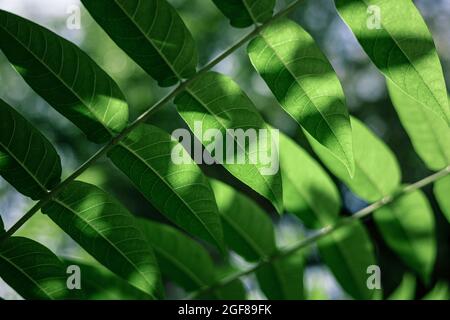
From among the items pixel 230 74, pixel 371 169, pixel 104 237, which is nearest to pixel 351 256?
pixel 371 169

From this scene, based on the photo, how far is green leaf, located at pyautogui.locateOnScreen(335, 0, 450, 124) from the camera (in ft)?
3.01

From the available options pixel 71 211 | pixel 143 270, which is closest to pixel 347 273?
pixel 143 270

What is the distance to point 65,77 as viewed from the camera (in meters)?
0.99

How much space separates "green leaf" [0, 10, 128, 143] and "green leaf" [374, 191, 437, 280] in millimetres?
902

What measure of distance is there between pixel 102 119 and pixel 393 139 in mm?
10266

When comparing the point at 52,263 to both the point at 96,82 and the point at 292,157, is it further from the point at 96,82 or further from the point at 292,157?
the point at 292,157

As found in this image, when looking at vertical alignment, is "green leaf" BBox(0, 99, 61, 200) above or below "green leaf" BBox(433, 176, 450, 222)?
below

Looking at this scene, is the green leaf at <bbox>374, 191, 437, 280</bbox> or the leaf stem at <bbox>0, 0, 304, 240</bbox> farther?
the green leaf at <bbox>374, 191, 437, 280</bbox>

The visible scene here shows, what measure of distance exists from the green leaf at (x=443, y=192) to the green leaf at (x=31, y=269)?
0.94 meters

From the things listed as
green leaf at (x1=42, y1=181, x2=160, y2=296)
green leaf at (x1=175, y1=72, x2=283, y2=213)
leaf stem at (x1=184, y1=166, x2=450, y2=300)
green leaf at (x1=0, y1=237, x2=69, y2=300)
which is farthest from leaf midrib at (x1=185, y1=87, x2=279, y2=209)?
leaf stem at (x1=184, y1=166, x2=450, y2=300)

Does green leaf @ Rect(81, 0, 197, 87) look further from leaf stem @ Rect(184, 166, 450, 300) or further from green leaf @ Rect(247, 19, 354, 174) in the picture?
leaf stem @ Rect(184, 166, 450, 300)

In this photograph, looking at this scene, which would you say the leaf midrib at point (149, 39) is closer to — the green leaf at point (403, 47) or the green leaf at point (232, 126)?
the green leaf at point (232, 126)

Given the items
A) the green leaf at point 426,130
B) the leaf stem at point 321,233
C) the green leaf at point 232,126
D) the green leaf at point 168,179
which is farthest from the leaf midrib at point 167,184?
the green leaf at point 426,130
